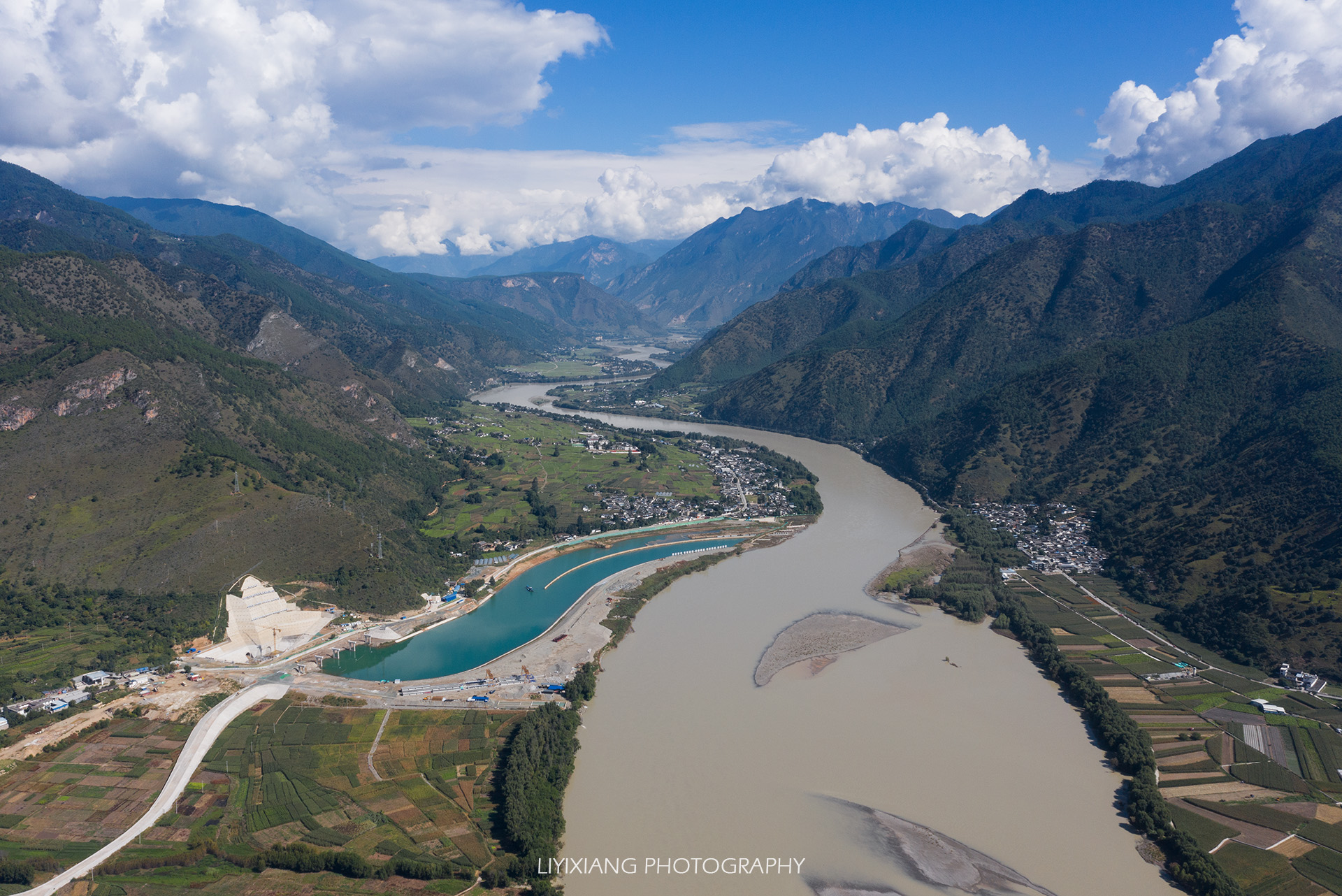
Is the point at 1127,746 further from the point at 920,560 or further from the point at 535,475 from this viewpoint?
the point at 535,475

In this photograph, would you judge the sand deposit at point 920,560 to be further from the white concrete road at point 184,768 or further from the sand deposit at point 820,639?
the white concrete road at point 184,768

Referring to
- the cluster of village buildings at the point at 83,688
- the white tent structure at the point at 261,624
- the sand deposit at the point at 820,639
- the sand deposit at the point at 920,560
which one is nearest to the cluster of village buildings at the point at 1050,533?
the sand deposit at the point at 920,560

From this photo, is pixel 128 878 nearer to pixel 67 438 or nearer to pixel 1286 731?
pixel 67 438

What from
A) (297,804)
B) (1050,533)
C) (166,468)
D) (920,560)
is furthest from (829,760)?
(166,468)

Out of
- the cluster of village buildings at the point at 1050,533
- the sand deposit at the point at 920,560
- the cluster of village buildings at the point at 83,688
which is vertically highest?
the cluster of village buildings at the point at 1050,533

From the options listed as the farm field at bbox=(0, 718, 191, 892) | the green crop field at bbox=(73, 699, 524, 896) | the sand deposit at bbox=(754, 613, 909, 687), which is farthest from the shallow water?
the farm field at bbox=(0, 718, 191, 892)

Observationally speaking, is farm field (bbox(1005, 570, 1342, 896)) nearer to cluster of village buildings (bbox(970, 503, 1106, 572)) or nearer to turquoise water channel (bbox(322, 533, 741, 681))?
cluster of village buildings (bbox(970, 503, 1106, 572))
